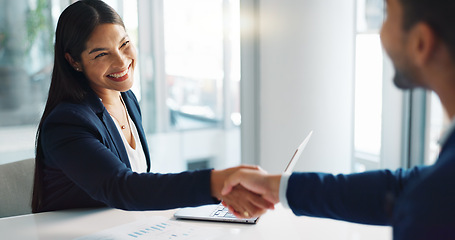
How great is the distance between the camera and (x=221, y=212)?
63.4 inches

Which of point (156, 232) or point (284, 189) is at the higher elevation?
point (284, 189)

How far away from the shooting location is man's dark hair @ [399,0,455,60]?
95cm

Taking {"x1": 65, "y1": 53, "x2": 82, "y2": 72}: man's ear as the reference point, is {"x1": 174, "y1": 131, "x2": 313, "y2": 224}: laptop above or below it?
below

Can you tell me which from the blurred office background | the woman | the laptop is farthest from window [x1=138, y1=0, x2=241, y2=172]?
the laptop

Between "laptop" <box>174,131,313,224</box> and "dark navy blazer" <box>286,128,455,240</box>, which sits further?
"laptop" <box>174,131,313,224</box>

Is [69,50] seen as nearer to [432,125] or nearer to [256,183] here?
[256,183]

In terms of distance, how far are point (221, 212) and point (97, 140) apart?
0.48 meters

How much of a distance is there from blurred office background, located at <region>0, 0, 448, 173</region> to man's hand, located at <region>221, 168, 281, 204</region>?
1.90m

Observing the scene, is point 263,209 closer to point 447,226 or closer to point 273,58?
point 447,226

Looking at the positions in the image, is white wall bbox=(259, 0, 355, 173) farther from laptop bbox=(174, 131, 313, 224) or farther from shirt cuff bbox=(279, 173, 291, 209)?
shirt cuff bbox=(279, 173, 291, 209)

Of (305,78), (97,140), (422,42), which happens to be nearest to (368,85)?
(305,78)

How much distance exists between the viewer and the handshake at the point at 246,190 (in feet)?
4.85

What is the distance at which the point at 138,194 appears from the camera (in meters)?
1.47

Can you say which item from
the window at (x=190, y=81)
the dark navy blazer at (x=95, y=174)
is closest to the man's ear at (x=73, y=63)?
the dark navy blazer at (x=95, y=174)
